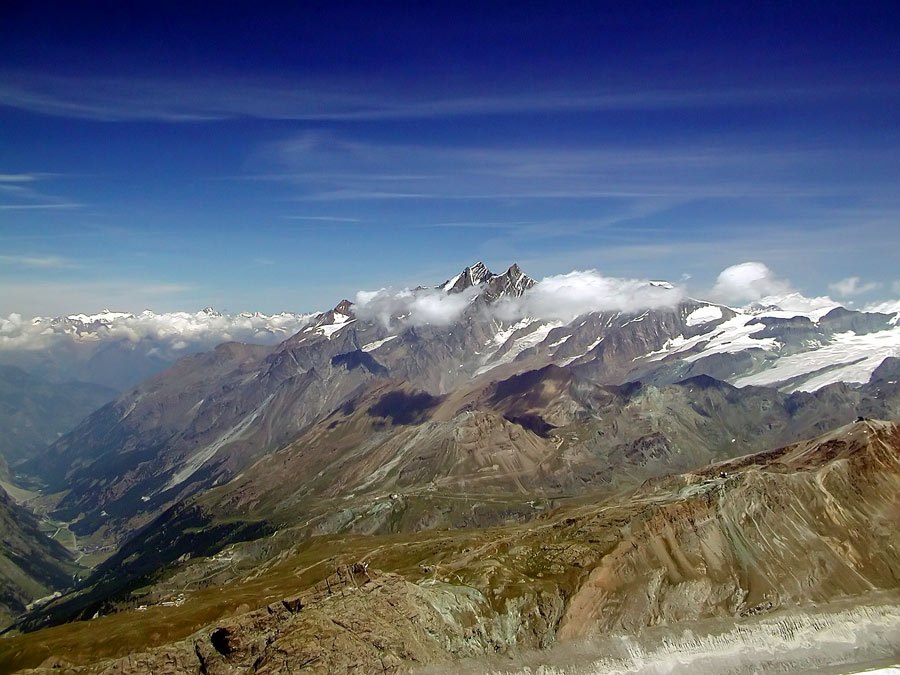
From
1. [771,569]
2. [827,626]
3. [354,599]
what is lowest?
[827,626]

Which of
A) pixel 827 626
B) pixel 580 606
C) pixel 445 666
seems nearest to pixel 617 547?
pixel 580 606

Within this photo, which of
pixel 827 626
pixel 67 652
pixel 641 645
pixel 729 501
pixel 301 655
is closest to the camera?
pixel 301 655

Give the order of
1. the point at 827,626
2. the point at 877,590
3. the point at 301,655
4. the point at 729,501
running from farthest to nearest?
the point at 729,501 < the point at 877,590 < the point at 827,626 < the point at 301,655

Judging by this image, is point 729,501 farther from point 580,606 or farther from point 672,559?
point 580,606

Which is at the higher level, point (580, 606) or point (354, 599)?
point (354, 599)

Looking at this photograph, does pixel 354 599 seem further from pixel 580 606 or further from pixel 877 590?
pixel 877 590

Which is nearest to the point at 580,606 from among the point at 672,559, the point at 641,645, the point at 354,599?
the point at 641,645

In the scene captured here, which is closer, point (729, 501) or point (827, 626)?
point (827, 626)
